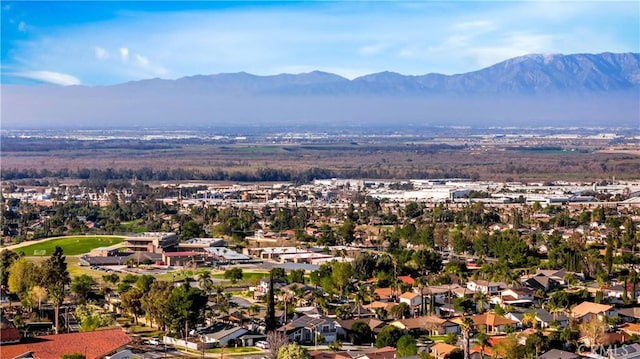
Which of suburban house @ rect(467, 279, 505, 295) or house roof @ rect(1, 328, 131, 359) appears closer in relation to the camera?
house roof @ rect(1, 328, 131, 359)

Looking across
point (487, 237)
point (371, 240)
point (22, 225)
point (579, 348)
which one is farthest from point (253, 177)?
point (579, 348)

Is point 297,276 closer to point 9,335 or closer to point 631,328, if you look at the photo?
point 631,328

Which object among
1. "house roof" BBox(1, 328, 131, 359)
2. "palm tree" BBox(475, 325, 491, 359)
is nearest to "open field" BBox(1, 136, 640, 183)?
"palm tree" BBox(475, 325, 491, 359)

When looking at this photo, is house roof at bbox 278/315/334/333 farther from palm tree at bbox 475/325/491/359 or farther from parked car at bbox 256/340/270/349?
palm tree at bbox 475/325/491/359

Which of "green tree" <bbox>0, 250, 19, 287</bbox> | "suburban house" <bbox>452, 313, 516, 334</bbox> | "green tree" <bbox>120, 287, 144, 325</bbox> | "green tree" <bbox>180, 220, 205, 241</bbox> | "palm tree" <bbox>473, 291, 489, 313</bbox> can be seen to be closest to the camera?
"suburban house" <bbox>452, 313, 516, 334</bbox>

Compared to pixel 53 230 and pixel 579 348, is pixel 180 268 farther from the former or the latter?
pixel 579 348

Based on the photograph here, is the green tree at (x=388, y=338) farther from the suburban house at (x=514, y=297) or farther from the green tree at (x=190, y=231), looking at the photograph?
the green tree at (x=190, y=231)

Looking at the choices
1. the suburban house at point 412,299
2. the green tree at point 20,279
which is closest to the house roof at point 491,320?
the suburban house at point 412,299
